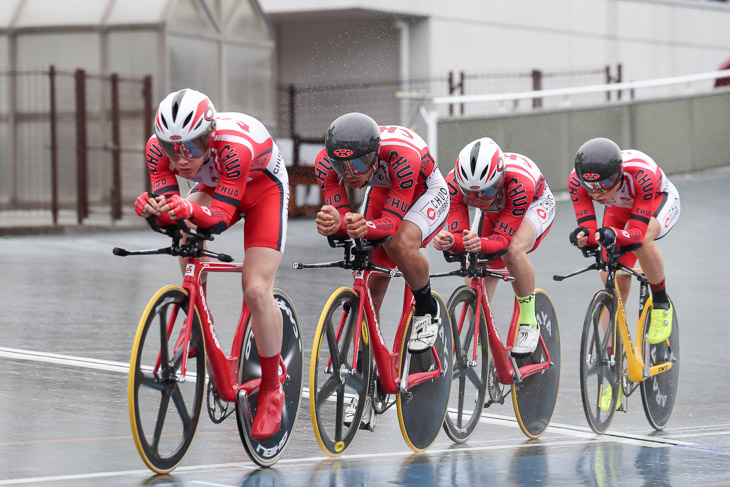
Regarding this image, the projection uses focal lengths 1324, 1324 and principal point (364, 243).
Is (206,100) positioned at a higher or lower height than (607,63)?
lower

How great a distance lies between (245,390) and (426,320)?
126cm

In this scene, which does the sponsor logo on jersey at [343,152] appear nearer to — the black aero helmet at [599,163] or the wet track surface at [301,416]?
the wet track surface at [301,416]

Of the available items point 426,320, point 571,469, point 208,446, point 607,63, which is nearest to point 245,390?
point 208,446

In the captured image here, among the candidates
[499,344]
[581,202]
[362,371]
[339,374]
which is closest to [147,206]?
[339,374]

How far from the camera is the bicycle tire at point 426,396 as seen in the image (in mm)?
6902

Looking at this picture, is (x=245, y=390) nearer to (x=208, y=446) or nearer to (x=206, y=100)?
(x=208, y=446)

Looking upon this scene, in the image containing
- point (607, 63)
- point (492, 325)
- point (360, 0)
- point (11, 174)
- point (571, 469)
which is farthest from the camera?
point (607, 63)

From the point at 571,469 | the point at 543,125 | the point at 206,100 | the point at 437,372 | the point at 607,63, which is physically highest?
the point at 607,63

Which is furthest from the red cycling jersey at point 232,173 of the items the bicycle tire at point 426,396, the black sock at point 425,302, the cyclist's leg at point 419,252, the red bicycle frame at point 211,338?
the bicycle tire at point 426,396

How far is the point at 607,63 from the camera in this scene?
30.7 meters

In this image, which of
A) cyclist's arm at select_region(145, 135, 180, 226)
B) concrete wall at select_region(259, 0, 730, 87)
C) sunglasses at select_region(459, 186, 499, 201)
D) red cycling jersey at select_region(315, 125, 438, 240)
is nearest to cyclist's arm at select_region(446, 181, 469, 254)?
sunglasses at select_region(459, 186, 499, 201)

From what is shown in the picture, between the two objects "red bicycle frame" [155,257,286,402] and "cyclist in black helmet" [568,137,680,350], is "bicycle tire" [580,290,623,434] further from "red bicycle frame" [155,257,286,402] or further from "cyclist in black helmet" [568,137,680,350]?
"red bicycle frame" [155,257,286,402]

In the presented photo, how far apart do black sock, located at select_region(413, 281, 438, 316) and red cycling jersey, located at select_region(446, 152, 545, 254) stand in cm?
52

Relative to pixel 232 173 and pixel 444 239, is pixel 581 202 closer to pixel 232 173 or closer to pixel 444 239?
pixel 444 239
